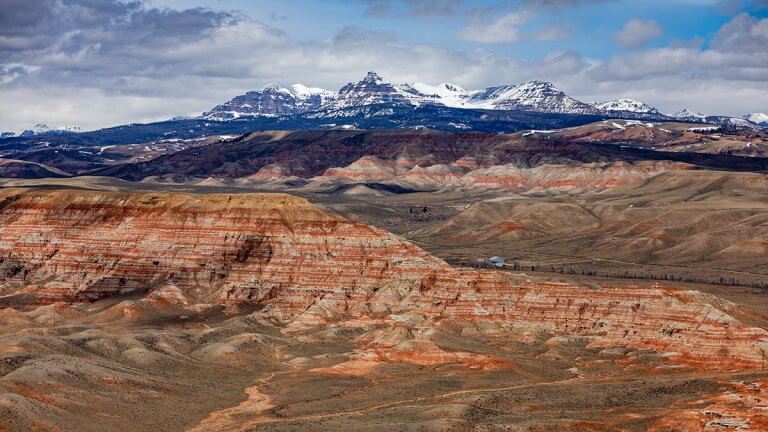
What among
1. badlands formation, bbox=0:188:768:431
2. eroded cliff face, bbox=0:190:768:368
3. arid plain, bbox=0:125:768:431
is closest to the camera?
arid plain, bbox=0:125:768:431

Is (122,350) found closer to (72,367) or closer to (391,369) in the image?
(72,367)

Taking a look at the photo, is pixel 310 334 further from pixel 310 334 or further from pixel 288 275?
pixel 288 275

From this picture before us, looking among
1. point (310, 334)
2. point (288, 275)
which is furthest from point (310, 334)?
point (288, 275)

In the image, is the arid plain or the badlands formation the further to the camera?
the badlands formation

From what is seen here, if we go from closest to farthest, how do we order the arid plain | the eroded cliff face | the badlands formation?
1. the arid plain
2. the badlands formation
3. the eroded cliff face

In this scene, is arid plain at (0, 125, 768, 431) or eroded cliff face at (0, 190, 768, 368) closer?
arid plain at (0, 125, 768, 431)
